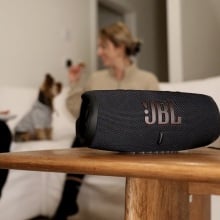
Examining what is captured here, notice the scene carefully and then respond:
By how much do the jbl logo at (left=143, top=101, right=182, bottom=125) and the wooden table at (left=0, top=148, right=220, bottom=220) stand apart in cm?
6

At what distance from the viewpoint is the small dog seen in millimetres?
1952

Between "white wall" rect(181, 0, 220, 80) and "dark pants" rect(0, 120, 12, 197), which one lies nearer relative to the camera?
"dark pants" rect(0, 120, 12, 197)

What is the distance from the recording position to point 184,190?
0.73m

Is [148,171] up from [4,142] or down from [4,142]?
up

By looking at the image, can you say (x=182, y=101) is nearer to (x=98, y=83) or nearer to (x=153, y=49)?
(x=98, y=83)

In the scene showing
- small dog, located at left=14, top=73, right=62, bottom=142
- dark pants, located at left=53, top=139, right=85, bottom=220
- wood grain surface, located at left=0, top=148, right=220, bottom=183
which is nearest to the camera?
wood grain surface, located at left=0, top=148, right=220, bottom=183

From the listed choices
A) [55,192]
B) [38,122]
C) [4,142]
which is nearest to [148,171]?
[4,142]

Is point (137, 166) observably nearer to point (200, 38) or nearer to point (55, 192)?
point (55, 192)

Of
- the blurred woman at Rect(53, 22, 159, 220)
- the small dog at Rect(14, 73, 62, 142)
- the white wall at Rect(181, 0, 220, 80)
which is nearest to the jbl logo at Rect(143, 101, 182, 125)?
the blurred woman at Rect(53, 22, 159, 220)

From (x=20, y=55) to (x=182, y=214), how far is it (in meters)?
2.33

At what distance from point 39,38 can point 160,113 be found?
251cm

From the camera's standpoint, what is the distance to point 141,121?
2.03 ft

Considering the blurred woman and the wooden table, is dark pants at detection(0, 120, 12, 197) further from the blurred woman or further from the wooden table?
the wooden table

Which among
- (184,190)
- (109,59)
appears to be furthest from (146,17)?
(184,190)
